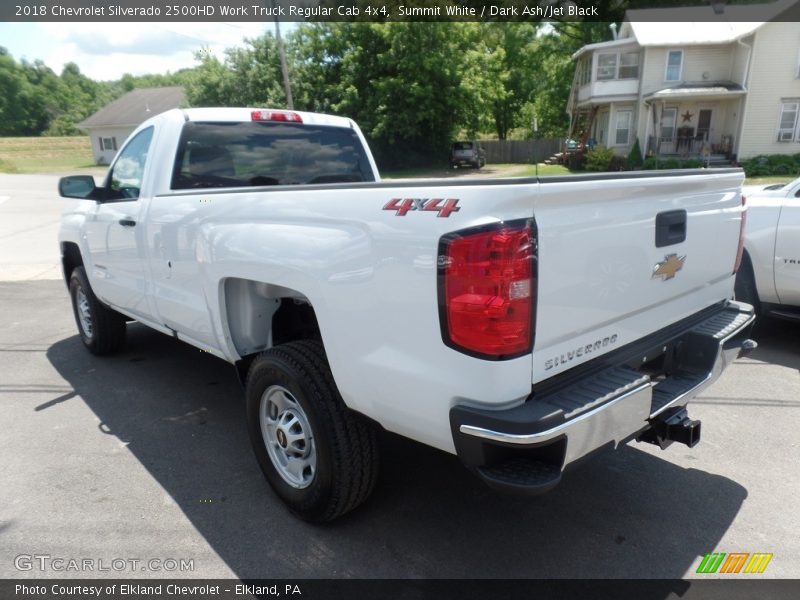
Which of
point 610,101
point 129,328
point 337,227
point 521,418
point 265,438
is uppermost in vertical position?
point 610,101

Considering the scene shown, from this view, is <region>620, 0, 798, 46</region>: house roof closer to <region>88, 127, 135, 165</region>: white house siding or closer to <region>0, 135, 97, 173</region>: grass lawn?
<region>88, 127, 135, 165</region>: white house siding

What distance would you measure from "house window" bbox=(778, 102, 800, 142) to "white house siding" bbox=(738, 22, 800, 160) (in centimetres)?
25

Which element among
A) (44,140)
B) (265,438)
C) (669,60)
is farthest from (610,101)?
(44,140)

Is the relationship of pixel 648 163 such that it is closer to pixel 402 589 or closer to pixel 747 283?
pixel 747 283

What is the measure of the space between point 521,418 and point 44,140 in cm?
7452

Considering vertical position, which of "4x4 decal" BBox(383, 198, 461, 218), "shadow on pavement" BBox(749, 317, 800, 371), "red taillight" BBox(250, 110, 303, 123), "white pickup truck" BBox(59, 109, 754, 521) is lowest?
"shadow on pavement" BBox(749, 317, 800, 371)

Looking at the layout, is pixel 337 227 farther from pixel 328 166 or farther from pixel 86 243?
pixel 86 243

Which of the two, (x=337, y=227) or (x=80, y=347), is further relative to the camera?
(x=80, y=347)

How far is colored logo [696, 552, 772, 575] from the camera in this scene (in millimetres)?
2551

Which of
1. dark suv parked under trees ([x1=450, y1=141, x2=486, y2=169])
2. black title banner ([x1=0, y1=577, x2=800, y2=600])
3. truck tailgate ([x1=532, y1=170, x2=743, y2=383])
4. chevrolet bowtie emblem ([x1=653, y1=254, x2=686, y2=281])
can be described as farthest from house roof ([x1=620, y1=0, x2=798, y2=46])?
black title banner ([x1=0, y1=577, x2=800, y2=600])

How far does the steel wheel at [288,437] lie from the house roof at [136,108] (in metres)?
49.9

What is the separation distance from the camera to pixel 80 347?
5836mm

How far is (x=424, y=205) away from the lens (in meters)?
2.09

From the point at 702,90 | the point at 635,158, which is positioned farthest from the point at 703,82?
the point at 635,158
